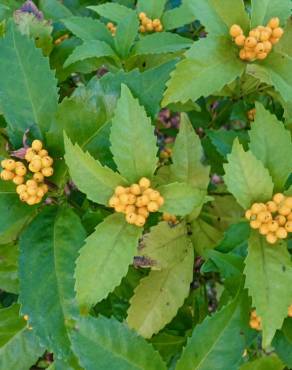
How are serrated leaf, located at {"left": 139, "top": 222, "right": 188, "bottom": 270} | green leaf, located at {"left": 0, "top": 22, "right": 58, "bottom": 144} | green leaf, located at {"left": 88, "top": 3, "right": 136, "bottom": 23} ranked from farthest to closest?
green leaf, located at {"left": 88, "top": 3, "right": 136, "bottom": 23}, serrated leaf, located at {"left": 139, "top": 222, "right": 188, "bottom": 270}, green leaf, located at {"left": 0, "top": 22, "right": 58, "bottom": 144}

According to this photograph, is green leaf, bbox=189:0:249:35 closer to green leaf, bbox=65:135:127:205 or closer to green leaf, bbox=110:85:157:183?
green leaf, bbox=110:85:157:183

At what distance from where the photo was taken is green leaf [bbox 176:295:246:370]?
4.69 ft

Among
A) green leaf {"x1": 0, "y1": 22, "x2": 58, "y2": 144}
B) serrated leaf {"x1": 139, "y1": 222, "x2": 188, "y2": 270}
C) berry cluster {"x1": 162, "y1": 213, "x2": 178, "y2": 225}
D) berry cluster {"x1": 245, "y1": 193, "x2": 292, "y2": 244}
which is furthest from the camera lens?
berry cluster {"x1": 162, "y1": 213, "x2": 178, "y2": 225}

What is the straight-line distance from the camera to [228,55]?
5.41ft

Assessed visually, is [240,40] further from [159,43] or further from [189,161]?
[189,161]

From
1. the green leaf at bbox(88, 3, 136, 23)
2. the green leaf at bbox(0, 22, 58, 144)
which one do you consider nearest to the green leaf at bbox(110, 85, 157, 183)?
the green leaf at bbox(0, 22, 58, 144)

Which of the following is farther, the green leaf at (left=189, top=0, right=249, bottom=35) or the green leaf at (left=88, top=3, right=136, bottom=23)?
the green leaf at (left=88, top=3, right=136, bottom=23)

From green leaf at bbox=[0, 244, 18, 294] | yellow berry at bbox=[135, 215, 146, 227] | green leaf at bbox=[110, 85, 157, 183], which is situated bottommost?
green leaf at bbox=[0, 244, 18, 294]

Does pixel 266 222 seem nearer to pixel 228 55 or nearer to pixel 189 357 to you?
pixel 189 357

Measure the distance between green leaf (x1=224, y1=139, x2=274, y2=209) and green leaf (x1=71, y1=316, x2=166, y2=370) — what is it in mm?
471

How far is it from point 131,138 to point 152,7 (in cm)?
76

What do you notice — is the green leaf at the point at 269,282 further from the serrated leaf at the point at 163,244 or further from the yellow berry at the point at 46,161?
the yellow berry at the point at 46,161

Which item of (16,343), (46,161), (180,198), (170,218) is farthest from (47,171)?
(16,343)

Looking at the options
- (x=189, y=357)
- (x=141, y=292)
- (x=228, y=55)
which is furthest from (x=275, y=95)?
(x=189, y=357)
